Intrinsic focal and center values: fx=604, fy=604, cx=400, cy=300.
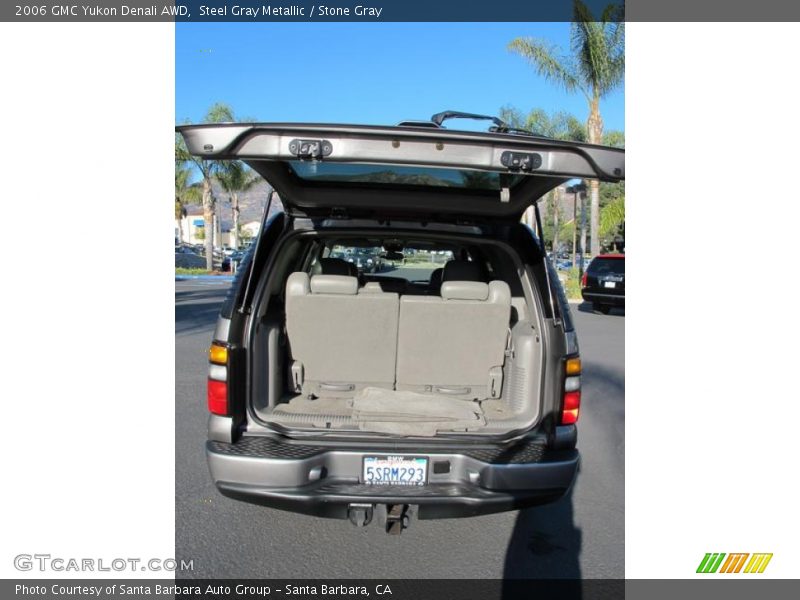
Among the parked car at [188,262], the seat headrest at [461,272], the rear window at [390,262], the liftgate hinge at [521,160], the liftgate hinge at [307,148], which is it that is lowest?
the seat headrest at [461,272]

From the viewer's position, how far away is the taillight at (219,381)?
122 inches

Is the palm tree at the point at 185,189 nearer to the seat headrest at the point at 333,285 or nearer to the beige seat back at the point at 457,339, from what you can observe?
the seat headrest at the point at 333,285

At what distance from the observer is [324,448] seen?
3.03 metres

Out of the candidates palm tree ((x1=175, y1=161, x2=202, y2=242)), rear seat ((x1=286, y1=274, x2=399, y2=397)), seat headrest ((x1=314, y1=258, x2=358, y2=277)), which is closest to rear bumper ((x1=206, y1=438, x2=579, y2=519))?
rear seat ((x1=286, y1=274, x2=399, y2=397))

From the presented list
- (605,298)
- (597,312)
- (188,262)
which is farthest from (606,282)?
(188,262)

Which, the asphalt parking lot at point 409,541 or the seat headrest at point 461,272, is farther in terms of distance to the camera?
the seat headrest at point 461,272

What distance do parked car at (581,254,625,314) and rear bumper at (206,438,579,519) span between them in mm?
11678

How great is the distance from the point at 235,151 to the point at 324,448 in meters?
1.49

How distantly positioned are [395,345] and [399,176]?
1090 mm

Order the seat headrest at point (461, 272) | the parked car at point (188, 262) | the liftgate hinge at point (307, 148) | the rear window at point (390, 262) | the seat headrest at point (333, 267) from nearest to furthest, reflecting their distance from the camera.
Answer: the liftgate hinge at point (307, 148) < the seat headrest at point (461, 272) < the seat headrest at point (333, 267) < the rear window at point (390, 262) < the parked car at point (188, 262)

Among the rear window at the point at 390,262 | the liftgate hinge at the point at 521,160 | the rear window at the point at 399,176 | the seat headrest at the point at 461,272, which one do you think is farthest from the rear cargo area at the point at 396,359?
the rear window at the point at 390,262

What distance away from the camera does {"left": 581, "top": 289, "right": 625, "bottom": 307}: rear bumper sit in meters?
14.0

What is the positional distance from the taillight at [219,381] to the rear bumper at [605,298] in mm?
12236

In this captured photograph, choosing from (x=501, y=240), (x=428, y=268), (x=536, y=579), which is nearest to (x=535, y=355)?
(x=501, y=240)
